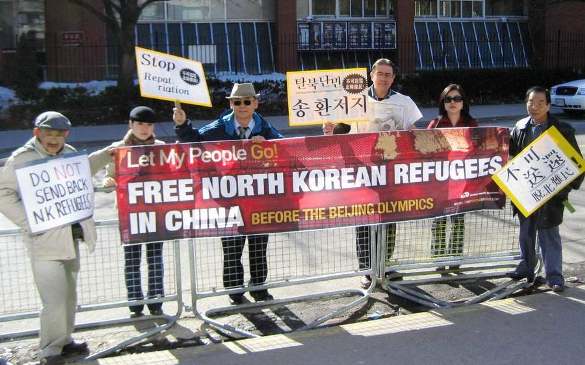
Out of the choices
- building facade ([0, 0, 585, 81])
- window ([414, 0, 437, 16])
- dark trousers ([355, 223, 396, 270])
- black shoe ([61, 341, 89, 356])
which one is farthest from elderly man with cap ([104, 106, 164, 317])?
window ([414, 0, 437, 16])

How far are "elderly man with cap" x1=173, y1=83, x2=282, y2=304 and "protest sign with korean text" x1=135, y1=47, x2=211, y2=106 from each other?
0.21 meters

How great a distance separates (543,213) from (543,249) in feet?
1.09

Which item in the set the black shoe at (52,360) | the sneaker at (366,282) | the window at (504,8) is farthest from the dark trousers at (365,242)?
the window at (504,8)

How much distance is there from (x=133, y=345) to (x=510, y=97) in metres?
22.7

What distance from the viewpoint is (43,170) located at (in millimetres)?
4324

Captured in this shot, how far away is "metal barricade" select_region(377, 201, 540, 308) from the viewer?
575 cm

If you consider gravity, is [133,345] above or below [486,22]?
below

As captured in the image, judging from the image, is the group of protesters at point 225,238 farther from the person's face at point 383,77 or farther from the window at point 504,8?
the window at point 504,8

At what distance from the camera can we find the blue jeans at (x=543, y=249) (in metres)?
5.72

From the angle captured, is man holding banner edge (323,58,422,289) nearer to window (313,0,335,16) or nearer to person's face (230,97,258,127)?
person's face (230,97,258,127)

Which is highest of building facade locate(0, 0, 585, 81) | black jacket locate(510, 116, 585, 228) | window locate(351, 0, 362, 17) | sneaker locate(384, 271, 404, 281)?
window locate(351, 0, 362, 17)

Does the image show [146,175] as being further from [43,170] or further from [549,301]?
[549,301]

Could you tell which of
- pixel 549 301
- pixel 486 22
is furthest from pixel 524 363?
pixel 486 22

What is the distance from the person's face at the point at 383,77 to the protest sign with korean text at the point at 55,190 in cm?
268
